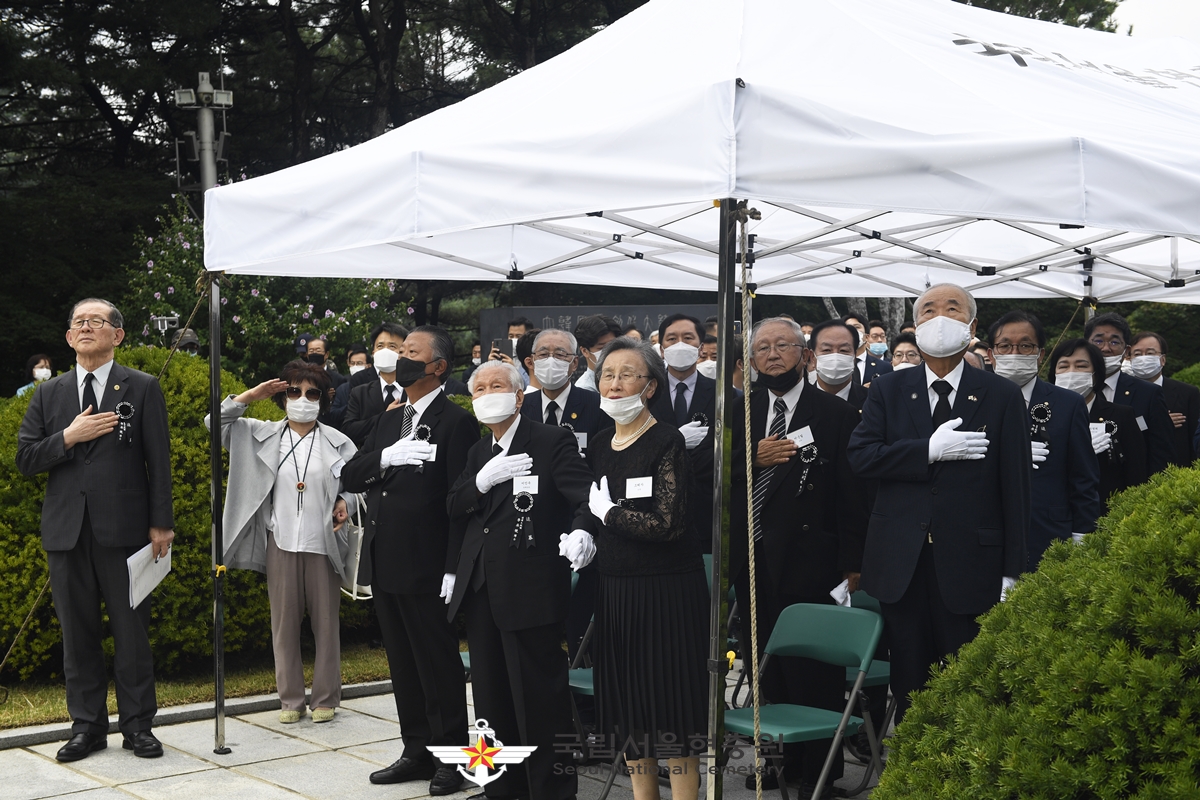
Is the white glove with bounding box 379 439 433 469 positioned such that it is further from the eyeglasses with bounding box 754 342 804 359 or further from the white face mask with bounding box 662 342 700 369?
the white face mask with bounding box 662 342 700 369

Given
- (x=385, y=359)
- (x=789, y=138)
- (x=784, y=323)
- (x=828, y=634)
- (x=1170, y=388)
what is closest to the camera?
(x=789, y=138)

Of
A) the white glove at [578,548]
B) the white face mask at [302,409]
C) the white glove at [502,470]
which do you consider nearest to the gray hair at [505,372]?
the white glove at [502,470]

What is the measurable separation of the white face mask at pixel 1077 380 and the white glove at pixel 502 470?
3.36 m

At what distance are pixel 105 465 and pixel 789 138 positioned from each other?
411 centimetres

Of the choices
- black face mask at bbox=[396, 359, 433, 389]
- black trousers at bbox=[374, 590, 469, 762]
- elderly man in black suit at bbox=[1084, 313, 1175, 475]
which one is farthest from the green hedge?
elderly man in black suit at bbox=[1084, 313, 1175, 475]

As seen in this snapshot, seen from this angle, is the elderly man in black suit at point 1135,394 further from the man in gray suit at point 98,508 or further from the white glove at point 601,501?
the man in gray suit at point 98,508

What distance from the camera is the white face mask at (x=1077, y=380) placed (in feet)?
21.4

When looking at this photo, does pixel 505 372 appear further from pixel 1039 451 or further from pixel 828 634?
pixel 1039 451

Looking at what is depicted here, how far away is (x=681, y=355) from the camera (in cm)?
664

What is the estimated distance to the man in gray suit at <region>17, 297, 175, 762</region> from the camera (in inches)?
232

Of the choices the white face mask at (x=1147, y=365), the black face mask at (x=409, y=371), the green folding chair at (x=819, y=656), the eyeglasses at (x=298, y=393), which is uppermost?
the white face mask at (x=1147, y=365)

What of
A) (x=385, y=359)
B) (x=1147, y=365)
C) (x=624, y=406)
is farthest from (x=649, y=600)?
(x=1147, y=365)

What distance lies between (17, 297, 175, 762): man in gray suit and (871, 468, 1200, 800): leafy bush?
14.8ft

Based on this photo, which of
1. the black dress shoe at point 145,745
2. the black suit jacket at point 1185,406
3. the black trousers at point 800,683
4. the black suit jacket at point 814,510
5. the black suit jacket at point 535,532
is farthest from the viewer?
the black suit jacket at point 1185,406
